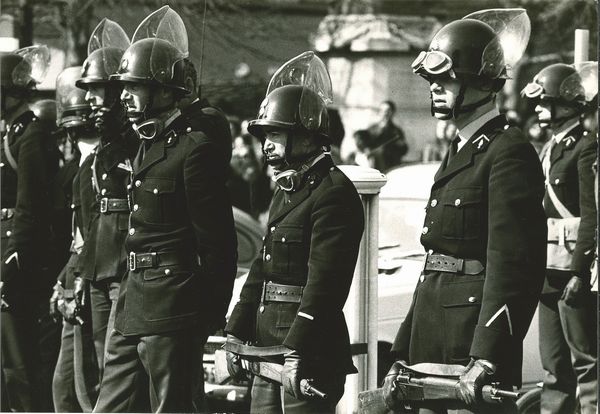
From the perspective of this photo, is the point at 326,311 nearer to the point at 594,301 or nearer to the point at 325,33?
the point at 594,301

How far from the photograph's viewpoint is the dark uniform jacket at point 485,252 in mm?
5688

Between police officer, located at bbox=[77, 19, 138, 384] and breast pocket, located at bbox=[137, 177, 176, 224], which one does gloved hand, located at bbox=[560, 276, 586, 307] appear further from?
breast pocket, located at bbox=[137, 177, 176, 224]

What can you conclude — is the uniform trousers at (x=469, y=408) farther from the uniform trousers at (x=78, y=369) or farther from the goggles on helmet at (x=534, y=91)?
the goggles on helmet at (x=534, y=91)

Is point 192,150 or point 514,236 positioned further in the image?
point 192,150

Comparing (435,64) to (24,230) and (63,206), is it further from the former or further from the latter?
(63,206)

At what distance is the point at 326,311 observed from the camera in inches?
248

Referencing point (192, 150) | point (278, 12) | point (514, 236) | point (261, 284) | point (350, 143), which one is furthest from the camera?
point (278, 12)

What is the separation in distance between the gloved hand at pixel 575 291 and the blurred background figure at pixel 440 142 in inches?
231

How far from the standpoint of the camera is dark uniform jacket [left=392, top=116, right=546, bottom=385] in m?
5.69

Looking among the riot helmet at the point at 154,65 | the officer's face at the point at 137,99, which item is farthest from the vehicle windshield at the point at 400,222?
the officer's face at the point at 137,99

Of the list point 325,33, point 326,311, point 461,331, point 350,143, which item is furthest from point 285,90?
point 325,33

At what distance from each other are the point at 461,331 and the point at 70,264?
12.6ft

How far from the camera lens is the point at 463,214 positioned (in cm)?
593

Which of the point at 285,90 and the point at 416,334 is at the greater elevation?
the point at 285,90
